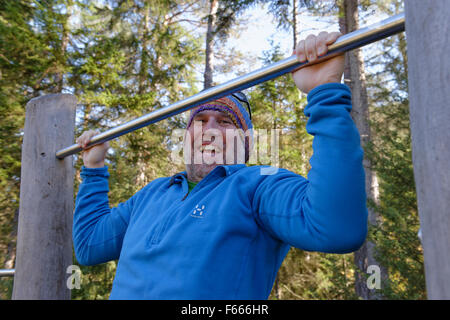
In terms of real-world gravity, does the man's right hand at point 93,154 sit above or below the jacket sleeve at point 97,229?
above

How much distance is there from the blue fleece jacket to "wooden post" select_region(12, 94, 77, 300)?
0.59m

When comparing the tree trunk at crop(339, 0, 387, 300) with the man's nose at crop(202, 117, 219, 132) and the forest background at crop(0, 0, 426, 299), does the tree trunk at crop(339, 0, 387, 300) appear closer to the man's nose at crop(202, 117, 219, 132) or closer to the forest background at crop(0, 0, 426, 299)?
the forest background at crop(0, 0, 426, 299)

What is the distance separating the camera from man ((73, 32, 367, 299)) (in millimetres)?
794

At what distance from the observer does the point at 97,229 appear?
5.08 feet

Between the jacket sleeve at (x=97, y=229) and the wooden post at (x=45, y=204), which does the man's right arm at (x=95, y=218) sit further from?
the wooden post at (x=45, y=204)

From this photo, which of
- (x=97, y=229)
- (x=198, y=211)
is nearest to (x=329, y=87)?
(x=198, y=211)

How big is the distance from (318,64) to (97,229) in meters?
1.24

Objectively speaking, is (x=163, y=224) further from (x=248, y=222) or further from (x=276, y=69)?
(x=276, y=69)

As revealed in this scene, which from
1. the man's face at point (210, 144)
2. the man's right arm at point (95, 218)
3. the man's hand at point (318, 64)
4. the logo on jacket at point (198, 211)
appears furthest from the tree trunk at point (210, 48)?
the man's hand at point (318, 64)

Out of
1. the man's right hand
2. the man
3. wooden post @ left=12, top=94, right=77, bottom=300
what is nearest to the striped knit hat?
the man

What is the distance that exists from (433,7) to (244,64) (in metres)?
9.66

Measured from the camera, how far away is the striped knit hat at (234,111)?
1.50m

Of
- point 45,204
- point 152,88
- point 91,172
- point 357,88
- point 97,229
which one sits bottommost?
point 97,229
